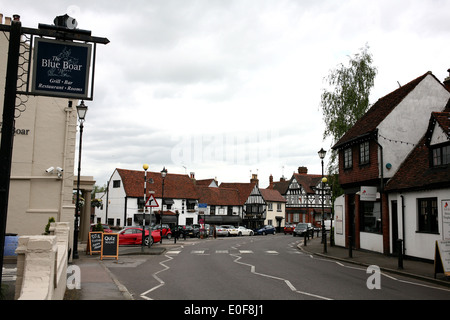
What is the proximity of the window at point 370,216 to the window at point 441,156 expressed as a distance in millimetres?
5233

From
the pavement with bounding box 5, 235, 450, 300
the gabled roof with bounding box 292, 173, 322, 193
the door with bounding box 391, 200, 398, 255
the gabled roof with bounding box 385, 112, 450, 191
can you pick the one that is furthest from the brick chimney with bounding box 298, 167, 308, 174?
the door with bounding box 391, 200, 398, 255

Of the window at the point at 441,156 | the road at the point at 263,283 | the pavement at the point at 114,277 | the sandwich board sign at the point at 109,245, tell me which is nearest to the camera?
the pavement at the point at 114,277

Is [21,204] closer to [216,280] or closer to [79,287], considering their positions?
[79,287]

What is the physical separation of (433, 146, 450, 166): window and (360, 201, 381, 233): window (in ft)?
17.2

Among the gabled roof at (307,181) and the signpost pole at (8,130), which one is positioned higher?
the gabled roof at (307,181)

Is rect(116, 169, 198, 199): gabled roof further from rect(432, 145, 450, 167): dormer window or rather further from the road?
rect(432, 145, 450, 167): dormer window

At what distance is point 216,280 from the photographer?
44.9 feet

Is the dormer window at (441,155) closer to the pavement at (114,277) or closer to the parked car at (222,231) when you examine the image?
the pavement at (114,277)

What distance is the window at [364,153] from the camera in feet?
82.9

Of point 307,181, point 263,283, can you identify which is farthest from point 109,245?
point 307,181

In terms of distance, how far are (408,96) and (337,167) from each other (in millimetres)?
9385

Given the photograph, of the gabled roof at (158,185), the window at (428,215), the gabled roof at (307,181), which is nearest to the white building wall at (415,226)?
the window at (428,215)

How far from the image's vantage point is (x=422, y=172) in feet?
68.7
